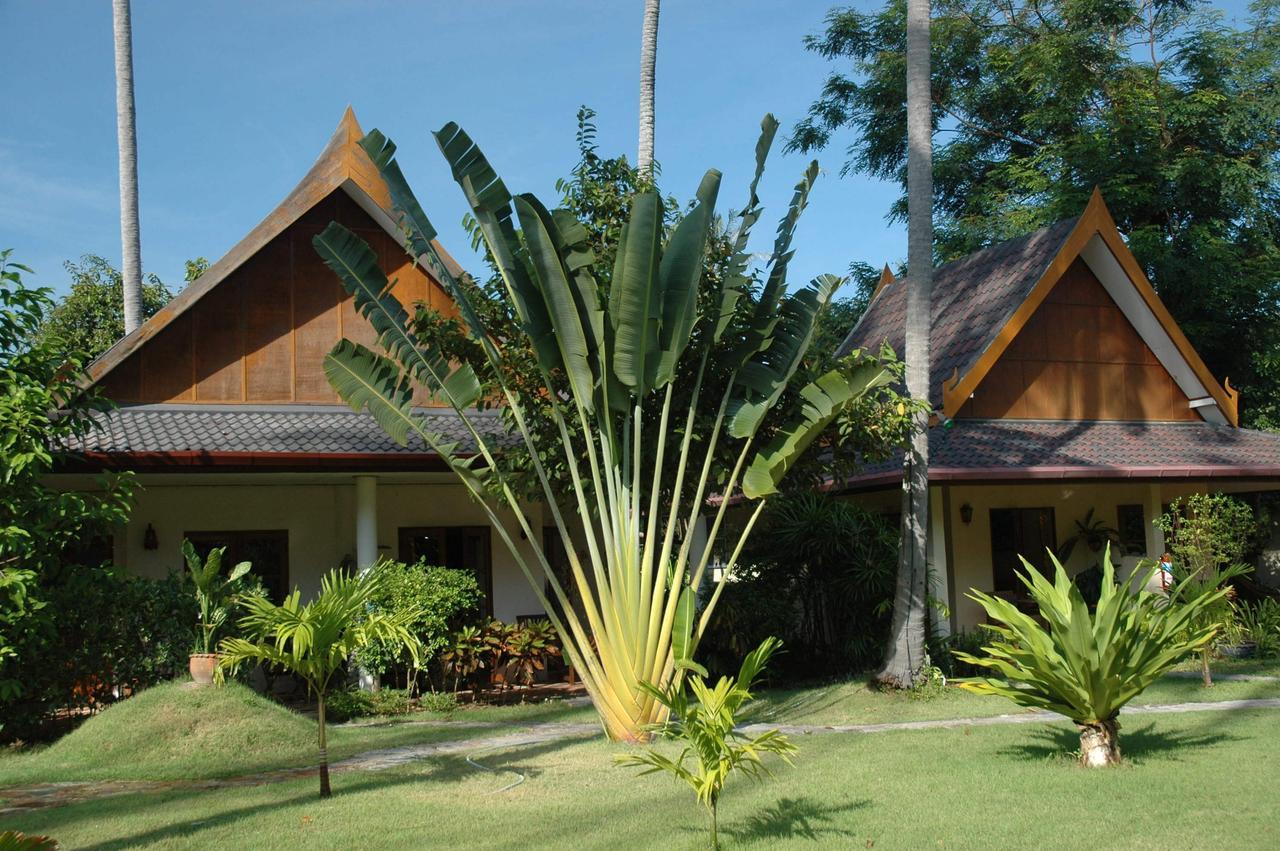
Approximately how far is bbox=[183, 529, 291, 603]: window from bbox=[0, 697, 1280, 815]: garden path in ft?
15.8

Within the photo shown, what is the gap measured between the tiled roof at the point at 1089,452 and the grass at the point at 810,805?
520 cm

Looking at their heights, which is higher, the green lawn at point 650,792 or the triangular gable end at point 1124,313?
the triangular gable end at point 1124,313

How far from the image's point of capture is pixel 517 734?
1112 cm

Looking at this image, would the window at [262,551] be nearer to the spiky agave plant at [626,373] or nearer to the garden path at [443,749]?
the spiky agave plant at [626,373]

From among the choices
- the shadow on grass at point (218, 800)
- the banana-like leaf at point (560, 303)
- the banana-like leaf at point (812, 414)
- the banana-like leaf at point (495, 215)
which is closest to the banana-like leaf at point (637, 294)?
the banana-like leaf at point (560, 303)

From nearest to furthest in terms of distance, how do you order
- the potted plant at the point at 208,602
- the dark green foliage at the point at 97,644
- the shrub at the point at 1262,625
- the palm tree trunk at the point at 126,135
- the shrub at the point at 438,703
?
1. the dark green foliage at the point at 97,644
2. the potted plant at the point at 208,602
3. the shrub at the point at 438,703
4. the shrub at the point at 1262,625
5. the palm tree trunk at the point at 126,135

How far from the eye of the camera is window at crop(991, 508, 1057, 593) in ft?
53.9

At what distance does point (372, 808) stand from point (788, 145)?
2731 centimetres

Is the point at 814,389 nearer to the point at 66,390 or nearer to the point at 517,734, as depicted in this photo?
the point at 517,734

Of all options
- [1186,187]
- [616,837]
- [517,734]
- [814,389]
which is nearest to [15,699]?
[517,734]

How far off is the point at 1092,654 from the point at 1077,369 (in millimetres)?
9998

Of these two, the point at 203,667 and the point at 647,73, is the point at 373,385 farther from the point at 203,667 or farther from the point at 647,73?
the point at 647,73

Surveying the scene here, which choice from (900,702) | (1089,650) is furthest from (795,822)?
(900,702)

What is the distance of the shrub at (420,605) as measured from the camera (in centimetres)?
1287
